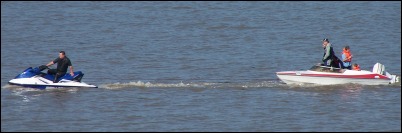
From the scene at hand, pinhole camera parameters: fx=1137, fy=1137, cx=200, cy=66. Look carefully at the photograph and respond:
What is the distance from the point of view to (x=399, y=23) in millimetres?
51875

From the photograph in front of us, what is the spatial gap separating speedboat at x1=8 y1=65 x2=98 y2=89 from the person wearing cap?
23.4 ft

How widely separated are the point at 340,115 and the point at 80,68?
1161cm

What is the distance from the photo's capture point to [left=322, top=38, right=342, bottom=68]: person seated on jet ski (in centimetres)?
3469

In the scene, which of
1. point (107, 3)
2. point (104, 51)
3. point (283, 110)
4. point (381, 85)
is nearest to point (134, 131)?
point (283, 110)

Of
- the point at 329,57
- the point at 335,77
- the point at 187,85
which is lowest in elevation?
the point at 187,85

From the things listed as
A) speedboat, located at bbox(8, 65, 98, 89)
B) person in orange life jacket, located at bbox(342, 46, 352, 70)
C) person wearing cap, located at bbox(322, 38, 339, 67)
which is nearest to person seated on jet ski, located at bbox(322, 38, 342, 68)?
person wearing cap, located at bbox(322, 38, 339, 67)

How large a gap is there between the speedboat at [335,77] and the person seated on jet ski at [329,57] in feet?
0.71

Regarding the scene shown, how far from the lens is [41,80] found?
3328 cm

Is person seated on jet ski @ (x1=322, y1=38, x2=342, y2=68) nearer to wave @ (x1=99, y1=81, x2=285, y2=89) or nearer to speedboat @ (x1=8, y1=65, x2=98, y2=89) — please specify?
wave @ (x1=99, y1=81, x2=285, y2=89)

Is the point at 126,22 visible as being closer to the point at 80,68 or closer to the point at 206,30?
the point at 206,30

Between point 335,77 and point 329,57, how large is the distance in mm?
638

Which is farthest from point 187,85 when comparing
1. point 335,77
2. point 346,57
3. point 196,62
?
point 196,62

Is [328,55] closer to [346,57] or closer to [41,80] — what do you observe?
[346,57]

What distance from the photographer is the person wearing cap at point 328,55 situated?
34688mm
